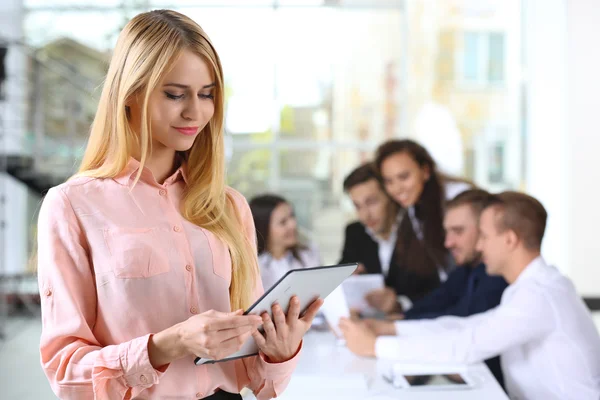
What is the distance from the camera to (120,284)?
4.03ft

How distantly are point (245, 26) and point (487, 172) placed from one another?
292cm

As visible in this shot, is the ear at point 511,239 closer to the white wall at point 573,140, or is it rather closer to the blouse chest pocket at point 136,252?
the blouse chest pocket at point 136,252

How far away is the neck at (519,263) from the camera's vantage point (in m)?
2.61

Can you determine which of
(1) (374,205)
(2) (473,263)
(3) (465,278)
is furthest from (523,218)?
(1) (374,205)

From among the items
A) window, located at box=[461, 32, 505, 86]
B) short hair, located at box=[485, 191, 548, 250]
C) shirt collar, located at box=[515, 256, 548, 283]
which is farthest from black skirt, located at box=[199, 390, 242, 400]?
window, located at box=[461, 32, 505, 86]

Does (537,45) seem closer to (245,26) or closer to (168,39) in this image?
(245,26)

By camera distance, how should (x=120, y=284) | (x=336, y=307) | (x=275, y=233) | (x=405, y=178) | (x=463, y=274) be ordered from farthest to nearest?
(x=405, y=178) → (x=275, y=233) → (x=463, y=274) → (x=336, y=307) → (x=120, y=284)

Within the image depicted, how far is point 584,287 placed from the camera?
6477 mm

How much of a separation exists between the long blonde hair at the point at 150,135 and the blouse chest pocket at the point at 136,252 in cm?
9

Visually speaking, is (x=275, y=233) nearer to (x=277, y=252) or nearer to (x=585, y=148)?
(x=277, y=252)

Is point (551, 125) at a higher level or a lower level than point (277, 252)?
higher

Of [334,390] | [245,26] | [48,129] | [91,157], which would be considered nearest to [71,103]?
[48,129]

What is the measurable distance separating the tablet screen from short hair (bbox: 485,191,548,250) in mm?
614

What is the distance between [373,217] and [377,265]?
288 mm
